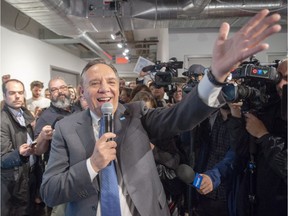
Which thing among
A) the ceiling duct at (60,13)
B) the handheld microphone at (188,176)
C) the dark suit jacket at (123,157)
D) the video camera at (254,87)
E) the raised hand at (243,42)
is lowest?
the handheld microphone at (188,176)

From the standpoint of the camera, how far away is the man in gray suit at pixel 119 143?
82 cm

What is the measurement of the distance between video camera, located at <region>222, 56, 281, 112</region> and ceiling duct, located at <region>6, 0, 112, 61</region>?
96.3 inches

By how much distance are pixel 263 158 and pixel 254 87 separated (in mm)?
351

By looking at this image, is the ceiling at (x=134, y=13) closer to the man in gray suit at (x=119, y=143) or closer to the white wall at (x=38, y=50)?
the white wall at (x=38, y=50)

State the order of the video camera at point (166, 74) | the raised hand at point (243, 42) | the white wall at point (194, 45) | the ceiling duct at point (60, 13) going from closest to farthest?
the raised hand at point (243, 42), the video camera at point (166, 74), the ceiling duct at point (60, 13), the white wall at point (194, 45)

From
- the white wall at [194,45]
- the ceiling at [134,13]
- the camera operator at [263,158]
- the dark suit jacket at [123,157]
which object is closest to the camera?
the dark suit jacket at [123,157]

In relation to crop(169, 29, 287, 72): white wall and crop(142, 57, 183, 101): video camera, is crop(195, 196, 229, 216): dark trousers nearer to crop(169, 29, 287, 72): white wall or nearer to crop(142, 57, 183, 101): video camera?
crop(142, 57, 183, 101): video camera

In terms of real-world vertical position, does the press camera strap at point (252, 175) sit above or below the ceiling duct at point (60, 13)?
below

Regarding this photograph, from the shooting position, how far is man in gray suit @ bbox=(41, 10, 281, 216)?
0.82m

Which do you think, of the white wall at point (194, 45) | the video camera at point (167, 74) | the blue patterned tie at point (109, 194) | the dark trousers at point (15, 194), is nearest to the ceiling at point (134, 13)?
the white wall at point (194, 45)

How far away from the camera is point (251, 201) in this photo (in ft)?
3.89

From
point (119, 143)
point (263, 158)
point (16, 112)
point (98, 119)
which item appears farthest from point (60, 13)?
point (263, 158)

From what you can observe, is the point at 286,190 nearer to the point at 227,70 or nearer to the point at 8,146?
the point at 227,70

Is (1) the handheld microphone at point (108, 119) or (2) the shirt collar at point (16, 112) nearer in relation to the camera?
(1) the handheld microphone at point (108, 119)
